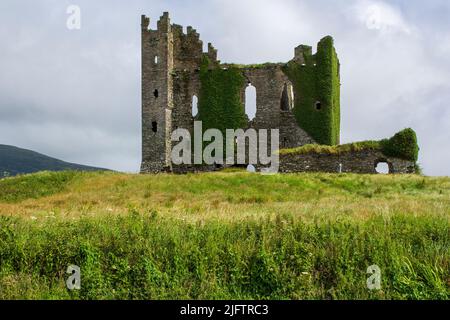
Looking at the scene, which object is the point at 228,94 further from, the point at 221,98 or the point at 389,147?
the point at 389,147

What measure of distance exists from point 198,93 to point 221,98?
7.23 ft

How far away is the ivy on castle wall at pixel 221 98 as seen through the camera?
50.8m

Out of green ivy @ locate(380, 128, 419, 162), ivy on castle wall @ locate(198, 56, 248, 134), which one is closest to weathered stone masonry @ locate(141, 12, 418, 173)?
ivy on castle wall @ locate(198, 56, 248, 134)

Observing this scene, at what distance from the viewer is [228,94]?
51000mm

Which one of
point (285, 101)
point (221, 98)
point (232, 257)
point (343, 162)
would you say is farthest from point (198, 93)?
point (232, 257)

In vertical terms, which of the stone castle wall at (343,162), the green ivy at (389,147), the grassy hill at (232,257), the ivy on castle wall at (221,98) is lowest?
the grassy hill at (232,257)

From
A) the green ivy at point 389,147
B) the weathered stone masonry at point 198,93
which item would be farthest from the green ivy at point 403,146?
the weathered stone masonry at point 198,93

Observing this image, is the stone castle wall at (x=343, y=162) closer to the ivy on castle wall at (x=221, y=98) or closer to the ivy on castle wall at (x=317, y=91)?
the ivy on castle wall at (x=317, y=91)

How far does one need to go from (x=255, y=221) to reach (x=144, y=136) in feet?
121

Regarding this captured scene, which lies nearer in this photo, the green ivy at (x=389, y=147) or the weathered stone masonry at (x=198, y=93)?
the green ivy at (x=389, y=147)

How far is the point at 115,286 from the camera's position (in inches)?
432

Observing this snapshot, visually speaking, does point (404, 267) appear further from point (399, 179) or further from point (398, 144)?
point (398, 144)

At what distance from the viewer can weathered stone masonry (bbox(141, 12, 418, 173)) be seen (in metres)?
49.7
